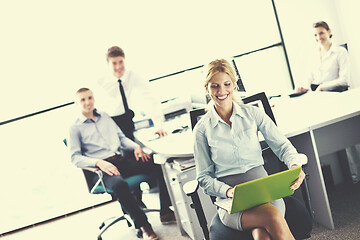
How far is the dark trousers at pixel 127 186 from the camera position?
3.17 meters

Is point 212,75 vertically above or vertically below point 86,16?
below

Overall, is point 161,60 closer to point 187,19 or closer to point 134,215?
point 187,19

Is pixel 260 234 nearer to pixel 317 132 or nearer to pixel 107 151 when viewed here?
pixel 317 132

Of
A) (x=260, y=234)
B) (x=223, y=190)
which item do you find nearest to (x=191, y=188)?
(x=223, y=190)

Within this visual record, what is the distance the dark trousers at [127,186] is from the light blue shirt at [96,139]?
0.13 metres

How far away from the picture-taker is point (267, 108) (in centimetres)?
239

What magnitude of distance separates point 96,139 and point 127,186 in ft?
1.83

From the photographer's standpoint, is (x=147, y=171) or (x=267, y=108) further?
(x=147, y=171)

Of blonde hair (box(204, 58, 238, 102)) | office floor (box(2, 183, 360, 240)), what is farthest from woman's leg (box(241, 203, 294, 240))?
office floor (box(2, 183, 360, 240))

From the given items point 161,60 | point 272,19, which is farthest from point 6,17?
point 272,19

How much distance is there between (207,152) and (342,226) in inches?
47.6

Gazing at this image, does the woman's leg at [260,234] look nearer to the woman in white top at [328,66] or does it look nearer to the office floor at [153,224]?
the office floor at [153,224]

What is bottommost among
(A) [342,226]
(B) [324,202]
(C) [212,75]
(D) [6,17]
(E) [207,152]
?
(A) [342,226]

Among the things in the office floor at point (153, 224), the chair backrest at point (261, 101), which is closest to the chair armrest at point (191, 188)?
the chair backrest at point (261, 101)
